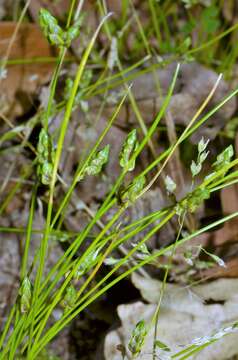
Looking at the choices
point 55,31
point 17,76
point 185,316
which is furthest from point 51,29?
point 17,76

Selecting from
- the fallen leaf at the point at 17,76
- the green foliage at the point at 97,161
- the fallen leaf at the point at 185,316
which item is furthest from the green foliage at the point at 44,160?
the fallen leaf at the point at 17,76

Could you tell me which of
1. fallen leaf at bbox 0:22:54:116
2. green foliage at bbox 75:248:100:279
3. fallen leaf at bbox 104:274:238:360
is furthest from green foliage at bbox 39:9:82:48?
fallen leaf at bbox 0:22:54:116

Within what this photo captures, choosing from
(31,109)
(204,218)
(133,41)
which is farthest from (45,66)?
(204,218)

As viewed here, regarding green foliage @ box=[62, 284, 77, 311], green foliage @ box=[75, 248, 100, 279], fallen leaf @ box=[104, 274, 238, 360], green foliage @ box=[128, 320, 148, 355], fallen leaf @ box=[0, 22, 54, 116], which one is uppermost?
fallen leaf @ box=[0, 22, 54, 116]

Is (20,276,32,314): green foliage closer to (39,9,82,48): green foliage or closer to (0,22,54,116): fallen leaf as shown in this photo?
(39,9,82,48): green foliage

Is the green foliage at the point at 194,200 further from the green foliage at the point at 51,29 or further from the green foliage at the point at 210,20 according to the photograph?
the green foliage at the point at 210,20

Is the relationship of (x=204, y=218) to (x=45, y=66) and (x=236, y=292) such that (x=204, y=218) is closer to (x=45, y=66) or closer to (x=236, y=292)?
(x=236, y=292)

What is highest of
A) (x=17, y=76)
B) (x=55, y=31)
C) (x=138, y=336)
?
(x=55, y=31)

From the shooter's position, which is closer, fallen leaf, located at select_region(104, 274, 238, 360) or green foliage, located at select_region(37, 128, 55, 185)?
green foliage, located at select_region(37, 128, 55, 185)

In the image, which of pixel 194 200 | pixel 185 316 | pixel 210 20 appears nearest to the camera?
pixel 194 200

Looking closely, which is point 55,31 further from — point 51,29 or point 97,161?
point 97,161

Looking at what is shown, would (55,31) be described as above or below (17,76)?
above
